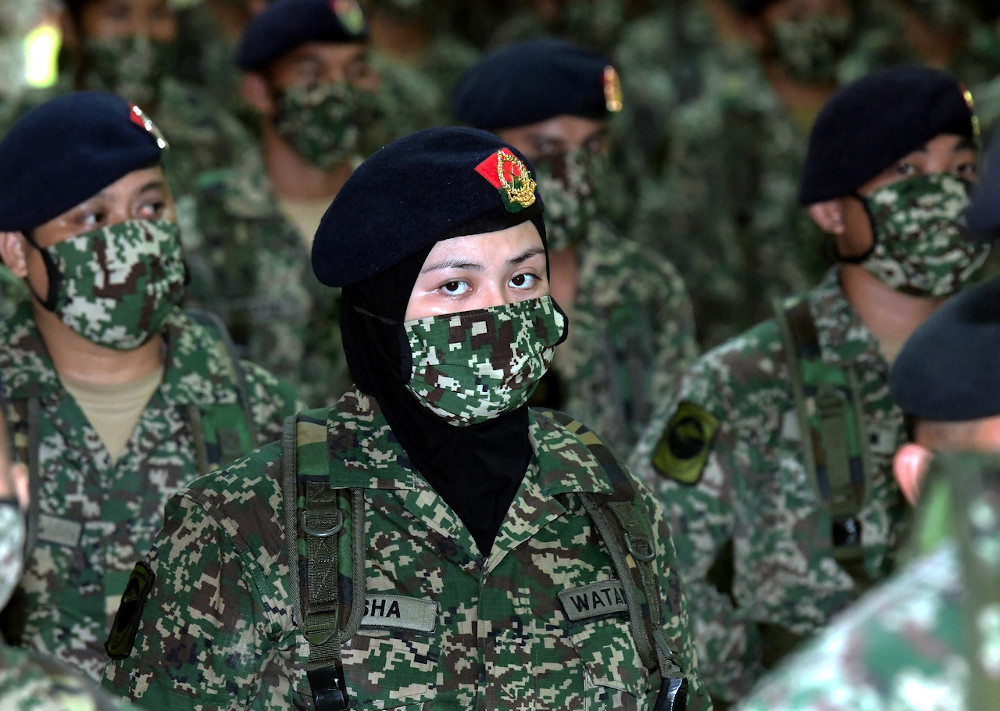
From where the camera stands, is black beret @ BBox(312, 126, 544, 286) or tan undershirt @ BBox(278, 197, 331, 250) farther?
tan undershirt @ BBox(278, 197, 331, 250)

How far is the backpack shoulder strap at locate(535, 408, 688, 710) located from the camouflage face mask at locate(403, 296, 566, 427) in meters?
0.26

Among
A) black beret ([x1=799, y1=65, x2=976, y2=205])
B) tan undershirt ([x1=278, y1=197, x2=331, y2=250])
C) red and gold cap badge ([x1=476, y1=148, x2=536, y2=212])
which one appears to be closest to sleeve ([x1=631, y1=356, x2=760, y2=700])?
black beret ([x1=799, y1=65, x2=976, y2=205])

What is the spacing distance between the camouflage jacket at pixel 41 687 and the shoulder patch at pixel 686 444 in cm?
232

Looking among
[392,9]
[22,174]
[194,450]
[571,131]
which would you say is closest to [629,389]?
[571,131]

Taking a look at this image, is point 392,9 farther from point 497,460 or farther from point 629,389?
point 497,460

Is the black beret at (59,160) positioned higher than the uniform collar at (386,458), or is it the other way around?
the black beret at (59,160)

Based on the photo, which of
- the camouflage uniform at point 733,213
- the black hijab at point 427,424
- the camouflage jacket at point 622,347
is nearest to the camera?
the black hijab at point 427,424

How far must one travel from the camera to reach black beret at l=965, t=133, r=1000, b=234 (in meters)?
1.57

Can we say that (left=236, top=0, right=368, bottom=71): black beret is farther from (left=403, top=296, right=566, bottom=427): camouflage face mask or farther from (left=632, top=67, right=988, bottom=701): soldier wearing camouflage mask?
(left=403, top=296, right=566, bottom=427): camouflage face mask

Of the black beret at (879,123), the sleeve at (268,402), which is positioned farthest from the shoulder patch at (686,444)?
the sleeve at (268,402)

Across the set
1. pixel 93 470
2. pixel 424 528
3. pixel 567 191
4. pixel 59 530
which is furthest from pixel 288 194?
pixel 424 528

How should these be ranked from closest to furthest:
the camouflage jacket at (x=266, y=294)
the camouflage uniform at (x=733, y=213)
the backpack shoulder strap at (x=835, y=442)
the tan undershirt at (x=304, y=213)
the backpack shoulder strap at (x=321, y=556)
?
1. the backpack shoulder strap at (x=321, y=556)
2. the backpack shoulder strap at (x=835, y=442)
3. the camouflage jacket at (x=266, y=294)
4. the tan undershirt at (x=304, y=213)
5. the camouflage uniform at (x=733, y=213)

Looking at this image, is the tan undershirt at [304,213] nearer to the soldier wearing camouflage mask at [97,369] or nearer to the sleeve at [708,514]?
the soldier wearing camouflage mask at [97,369]

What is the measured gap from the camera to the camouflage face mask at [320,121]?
586cm
